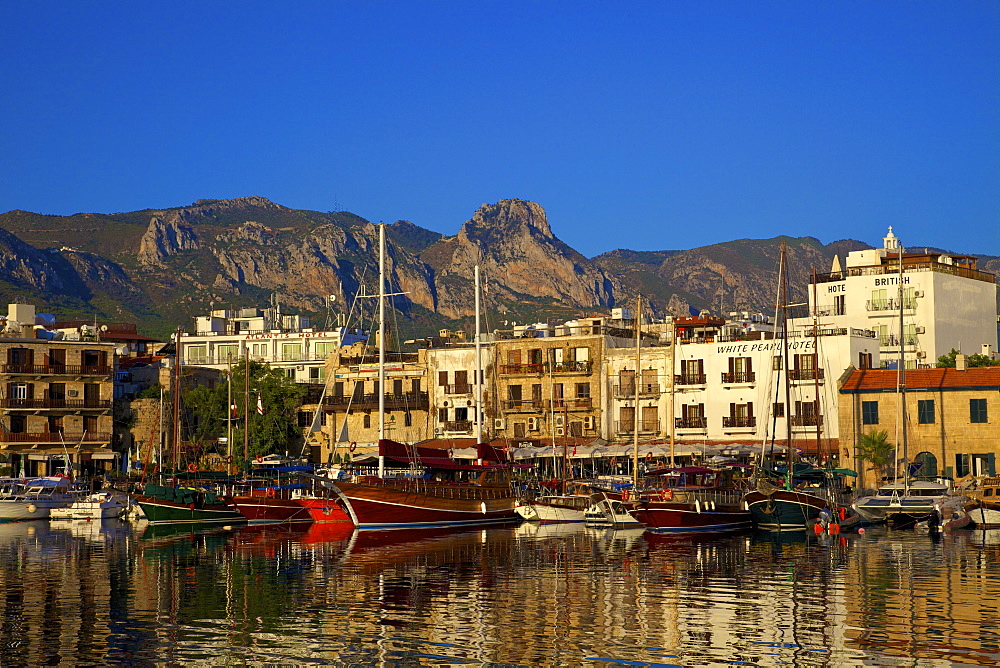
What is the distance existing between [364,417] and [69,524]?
2667 cm

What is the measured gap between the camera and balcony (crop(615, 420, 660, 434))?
83125mm

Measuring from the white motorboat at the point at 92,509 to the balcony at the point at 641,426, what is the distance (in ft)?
105

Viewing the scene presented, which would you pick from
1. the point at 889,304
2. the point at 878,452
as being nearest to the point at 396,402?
the point at 878,452

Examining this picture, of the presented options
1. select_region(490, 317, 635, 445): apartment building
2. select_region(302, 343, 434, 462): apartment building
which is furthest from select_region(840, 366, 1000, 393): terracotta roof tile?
select_region(302, 343, 434, 462): apartment building

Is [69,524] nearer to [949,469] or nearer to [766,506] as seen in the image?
[766,506]

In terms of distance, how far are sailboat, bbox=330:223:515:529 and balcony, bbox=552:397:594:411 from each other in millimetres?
19232

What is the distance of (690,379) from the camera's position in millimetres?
81500

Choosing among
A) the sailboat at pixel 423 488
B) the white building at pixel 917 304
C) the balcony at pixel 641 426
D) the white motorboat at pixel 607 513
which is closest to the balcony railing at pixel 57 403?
the sailboat at pixel 423 488

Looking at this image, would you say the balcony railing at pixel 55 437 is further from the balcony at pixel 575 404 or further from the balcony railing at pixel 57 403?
the balcony at pixel 575 404

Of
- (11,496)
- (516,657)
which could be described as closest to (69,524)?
(11,496)

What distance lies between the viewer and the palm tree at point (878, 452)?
70.1 meters

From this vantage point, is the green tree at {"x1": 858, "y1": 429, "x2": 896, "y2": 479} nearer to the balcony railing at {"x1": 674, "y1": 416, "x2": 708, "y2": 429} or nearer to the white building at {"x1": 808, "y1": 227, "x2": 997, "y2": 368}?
the balcony railing at {"x1": 674, "y1": 416, "x2": 708, "y2": 429}

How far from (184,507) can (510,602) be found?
38672 mm

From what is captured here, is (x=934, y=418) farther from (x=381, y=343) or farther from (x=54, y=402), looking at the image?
(x=54, y=402)
